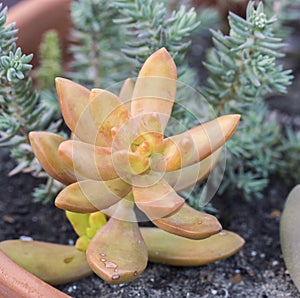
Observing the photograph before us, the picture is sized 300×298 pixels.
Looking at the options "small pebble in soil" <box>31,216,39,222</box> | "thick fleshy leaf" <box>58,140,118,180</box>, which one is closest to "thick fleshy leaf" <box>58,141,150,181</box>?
"thick fleshy leaf" <box>58,140,118,180</box>

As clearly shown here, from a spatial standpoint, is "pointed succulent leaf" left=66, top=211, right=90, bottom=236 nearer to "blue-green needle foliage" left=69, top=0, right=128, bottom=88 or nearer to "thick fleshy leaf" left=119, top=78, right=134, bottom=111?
"thick fleshy leaf" left=119, top=78, right=134, bottom=111

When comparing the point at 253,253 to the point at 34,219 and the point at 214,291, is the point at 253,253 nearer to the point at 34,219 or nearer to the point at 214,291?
the point at 214,291

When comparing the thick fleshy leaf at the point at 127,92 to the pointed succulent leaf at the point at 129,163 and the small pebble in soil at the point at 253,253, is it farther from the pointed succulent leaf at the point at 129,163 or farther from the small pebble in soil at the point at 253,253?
the small pebble in soil at the point at 253,253

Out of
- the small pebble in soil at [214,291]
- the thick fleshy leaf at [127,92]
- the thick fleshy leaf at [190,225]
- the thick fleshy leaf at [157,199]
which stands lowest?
the small pebble in soil at [214,291]

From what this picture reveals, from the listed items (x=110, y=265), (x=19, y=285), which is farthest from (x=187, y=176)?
(x=19, y=285)

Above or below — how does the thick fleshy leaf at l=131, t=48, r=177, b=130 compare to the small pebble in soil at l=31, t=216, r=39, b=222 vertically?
above

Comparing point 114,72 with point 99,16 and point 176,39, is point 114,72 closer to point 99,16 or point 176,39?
point 99,16

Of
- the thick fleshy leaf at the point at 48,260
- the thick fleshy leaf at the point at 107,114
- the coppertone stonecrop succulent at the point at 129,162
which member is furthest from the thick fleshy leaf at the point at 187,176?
the thick fleshy leaf at the point at 48,260
